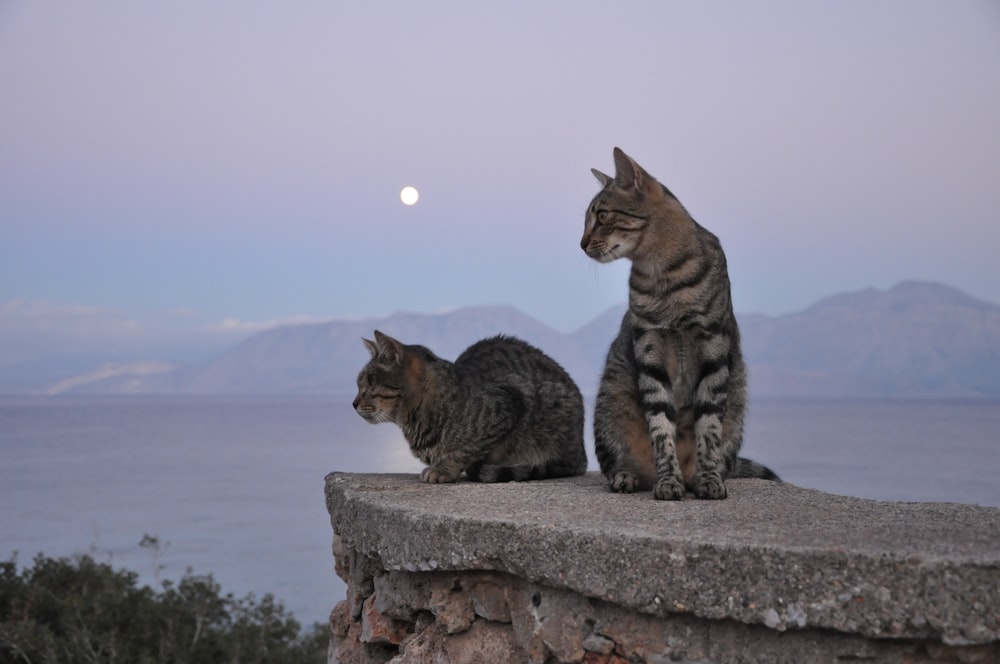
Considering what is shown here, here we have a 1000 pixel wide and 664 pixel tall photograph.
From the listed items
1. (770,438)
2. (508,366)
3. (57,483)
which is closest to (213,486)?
(57,483)

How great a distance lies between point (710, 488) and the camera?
4.41 m

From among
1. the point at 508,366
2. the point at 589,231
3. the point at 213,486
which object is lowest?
the point at 213,486

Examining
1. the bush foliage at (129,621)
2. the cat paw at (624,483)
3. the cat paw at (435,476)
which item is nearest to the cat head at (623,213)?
the cat paw at (624,483)

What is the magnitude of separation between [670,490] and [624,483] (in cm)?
29

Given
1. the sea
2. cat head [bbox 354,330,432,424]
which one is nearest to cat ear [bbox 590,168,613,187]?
cat head [bbox 354,330,432,424]

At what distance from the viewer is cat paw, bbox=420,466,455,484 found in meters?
5.09

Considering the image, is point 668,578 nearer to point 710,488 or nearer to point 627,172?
point 710,488

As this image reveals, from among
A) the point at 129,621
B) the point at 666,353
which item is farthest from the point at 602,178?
the point at 129,621

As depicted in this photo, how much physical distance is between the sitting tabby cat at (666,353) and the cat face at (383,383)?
3.65ft

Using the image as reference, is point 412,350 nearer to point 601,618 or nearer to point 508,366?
point 508,366

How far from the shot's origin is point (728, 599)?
303cm

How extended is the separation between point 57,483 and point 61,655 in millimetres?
29226

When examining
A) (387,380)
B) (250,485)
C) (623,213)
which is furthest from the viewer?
(250,485)

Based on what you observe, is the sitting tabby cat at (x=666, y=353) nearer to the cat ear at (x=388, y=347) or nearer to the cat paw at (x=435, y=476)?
the cat paw at (x=435, y=476)
